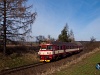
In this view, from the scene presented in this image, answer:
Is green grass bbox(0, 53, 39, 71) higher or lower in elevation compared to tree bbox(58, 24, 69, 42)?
lower

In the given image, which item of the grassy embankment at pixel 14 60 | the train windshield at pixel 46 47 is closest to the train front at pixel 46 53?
the train windshield at pixel 46 47

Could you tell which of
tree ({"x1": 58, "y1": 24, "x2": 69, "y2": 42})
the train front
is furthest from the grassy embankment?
tree ({"x1": 58, "y1": 24, "x2": 69, "y2": 42})

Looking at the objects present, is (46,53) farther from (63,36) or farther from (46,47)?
(63,36)

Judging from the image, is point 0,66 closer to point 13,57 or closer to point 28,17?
point 13,57

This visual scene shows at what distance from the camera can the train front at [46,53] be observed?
96.3 ft

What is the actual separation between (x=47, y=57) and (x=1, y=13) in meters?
8.61

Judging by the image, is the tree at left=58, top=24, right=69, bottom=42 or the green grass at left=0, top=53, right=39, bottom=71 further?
the tree at left=58, top=24, right=69, bottom=42

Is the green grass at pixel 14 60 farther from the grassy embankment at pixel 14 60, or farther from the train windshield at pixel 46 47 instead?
the train windshield at pixel 46 47

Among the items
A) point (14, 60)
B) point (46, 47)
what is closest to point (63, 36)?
point (46, 47)

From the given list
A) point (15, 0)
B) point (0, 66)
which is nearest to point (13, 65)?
point (0, 66)

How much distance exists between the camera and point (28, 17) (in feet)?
91.6

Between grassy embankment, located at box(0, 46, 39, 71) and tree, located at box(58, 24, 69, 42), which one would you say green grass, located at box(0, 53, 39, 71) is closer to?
grassy embankment, located at box(0, 46, 39, 71)

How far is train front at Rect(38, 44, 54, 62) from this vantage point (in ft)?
96.3

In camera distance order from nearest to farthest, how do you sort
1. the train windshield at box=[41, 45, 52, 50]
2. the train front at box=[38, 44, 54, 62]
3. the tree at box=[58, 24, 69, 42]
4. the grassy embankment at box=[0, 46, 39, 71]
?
the grassy embankment at box=[0, 46, 39, 71] < the train front at box=[38, 44, 54, 62] < the train windshield at box=[41, 45, 52, 50] < the tree at box=[58, 24, 69, 42]
